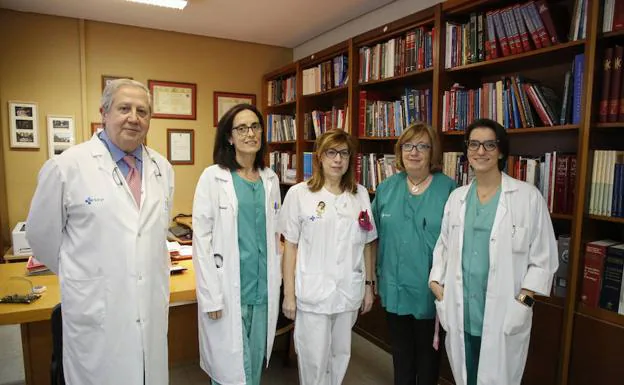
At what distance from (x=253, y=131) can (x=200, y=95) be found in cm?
275

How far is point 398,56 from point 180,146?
2434 millimetres

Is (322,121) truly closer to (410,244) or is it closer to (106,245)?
(410,244)

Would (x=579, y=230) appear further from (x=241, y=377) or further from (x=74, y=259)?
(x=74, y=259)

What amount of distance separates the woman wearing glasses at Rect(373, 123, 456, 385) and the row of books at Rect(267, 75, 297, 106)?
2.43 meters

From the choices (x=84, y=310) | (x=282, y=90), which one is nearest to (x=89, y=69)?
(x=282, y=90)

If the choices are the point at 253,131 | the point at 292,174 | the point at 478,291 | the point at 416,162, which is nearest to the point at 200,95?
the point at 292,174

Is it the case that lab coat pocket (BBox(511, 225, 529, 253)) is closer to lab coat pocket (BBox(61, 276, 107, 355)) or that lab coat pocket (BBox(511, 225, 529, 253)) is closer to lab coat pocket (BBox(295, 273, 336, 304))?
lab coat pocket (BBox(295, 273, 336, 304))

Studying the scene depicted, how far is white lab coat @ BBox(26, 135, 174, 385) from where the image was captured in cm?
144

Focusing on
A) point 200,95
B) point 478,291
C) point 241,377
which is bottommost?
point 241,377

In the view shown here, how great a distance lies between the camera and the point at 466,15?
2.57 m

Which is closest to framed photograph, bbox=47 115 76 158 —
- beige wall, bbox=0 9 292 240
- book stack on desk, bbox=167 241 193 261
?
beige wall, bbox=0 9 292 240

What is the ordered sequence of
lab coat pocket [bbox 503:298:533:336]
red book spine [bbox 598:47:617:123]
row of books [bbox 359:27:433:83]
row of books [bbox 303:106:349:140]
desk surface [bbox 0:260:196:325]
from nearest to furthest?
lab coat pocket [bbox 503:298:533:336], desk surface [bbox 0:260:196:325], red book spine [bbox 598:47:617:123], row of books [bbox 359:27:433:83], row of books [bbox 303:106:349:140]

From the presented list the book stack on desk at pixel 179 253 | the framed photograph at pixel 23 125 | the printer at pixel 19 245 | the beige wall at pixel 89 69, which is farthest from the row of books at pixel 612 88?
the framed photograph at pixel 23 125

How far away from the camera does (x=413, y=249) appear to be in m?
1.94
